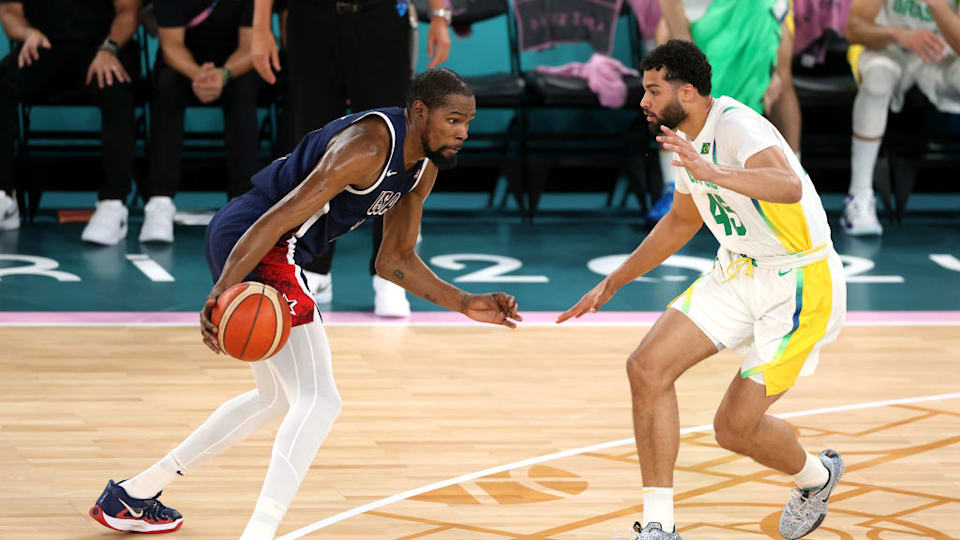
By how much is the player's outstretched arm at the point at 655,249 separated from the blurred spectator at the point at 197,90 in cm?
428

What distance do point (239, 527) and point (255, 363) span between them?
52 cm

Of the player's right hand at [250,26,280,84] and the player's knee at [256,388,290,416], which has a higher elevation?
A: the player's right hand at [250,26,280,84]

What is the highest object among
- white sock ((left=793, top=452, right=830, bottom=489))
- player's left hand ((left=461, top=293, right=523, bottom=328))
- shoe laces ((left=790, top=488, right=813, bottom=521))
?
player's left hand ((left=461, top=293, right=523, bottom=328))

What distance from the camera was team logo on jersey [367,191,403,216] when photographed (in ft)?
11.9

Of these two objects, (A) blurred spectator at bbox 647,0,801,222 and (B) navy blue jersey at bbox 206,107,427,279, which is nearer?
(B) navy blue jersey at bbox 206,107,427,279

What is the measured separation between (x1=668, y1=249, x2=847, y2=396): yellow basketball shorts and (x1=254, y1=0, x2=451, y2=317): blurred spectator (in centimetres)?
261

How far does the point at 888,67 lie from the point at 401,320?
389 centimetres

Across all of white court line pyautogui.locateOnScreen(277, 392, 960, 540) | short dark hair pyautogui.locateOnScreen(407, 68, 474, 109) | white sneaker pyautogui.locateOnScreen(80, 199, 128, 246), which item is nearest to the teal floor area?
white sneaker pyautogui.locateOnScreen(80, 199, 128, 246)

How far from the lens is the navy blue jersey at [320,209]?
353 cm

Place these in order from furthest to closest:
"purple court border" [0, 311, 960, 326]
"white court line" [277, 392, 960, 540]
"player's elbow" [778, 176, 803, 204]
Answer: "purple court border" [0, 311, 960, 326] < "white court line" [277, 392, 960, 540] < "player's elbow" [778, 176, 803, 204]

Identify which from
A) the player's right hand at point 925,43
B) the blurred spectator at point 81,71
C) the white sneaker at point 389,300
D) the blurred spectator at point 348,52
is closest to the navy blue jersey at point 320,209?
the blurred spectator at point 348,52

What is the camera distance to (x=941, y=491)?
4.22 meters

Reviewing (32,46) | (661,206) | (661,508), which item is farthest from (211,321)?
(661,206)

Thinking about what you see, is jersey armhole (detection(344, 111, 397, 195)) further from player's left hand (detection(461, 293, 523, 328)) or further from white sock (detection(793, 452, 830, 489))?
white sock (detection(793, 452, 830, 489))
